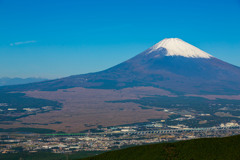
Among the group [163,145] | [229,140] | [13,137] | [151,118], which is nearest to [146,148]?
[163,145]

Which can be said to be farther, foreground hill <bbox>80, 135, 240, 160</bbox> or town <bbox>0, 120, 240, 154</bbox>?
town <bbox>0, 120, 240, 154</bbox>

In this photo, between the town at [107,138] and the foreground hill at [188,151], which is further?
the town at [107,138]

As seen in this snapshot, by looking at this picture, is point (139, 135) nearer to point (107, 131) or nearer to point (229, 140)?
point (107, 131)

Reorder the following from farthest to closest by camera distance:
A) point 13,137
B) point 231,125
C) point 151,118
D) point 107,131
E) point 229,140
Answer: point 151,118 → point 231,125 → point 107,131 → point 13,137 → point 229,140

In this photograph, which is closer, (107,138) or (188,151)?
(188,151)

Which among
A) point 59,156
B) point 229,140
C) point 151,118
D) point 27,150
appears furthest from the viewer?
point 151,118

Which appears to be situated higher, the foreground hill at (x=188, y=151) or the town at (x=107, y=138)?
the foreground hill at (x=188, y=151)

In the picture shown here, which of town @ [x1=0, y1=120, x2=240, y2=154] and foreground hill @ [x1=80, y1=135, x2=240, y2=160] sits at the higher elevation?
foreground hill @ [x1=80, y1=135, x2=240, y2=160]

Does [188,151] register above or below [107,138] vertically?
above
